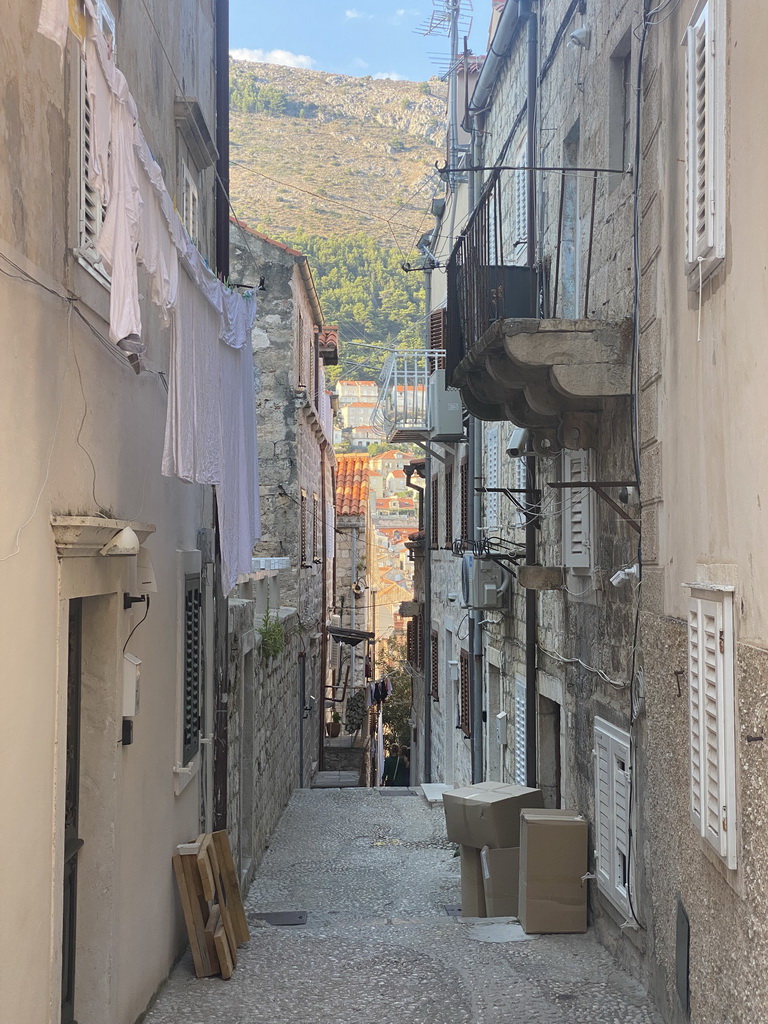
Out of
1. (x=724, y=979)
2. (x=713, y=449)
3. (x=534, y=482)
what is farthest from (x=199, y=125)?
(x=724, y=979)

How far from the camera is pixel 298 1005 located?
6.48 meters

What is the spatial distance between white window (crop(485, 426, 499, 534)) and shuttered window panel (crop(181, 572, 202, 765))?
603 centimetres

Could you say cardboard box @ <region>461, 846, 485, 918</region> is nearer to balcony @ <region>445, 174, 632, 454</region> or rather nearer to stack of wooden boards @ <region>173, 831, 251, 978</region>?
stack of wooden boards @ <region>173, 831, 251, 978</region>

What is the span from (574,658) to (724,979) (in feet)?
14.6

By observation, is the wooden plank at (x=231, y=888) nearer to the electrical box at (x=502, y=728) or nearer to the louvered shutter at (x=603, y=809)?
the louvered shutter at (x=603, y=809)

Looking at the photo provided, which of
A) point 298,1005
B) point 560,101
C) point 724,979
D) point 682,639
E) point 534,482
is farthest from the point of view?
point 534,482

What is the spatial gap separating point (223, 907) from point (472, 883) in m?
2.92

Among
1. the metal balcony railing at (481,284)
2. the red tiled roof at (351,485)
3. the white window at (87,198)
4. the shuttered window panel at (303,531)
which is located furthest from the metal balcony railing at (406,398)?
the red tiled roof at (351,485)

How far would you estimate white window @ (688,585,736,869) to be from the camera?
4418 millimetres

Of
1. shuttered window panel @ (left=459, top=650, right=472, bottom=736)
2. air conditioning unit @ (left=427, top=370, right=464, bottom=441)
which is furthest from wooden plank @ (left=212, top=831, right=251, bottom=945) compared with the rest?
air conditioning unit @ (left=427, top=370, right=464, bottom=441)

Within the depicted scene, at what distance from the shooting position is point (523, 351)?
7105 mm

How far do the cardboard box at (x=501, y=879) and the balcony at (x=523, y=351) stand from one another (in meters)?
3.55

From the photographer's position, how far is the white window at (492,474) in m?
13.9

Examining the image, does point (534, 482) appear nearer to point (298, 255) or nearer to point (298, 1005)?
point (298, 1005)
